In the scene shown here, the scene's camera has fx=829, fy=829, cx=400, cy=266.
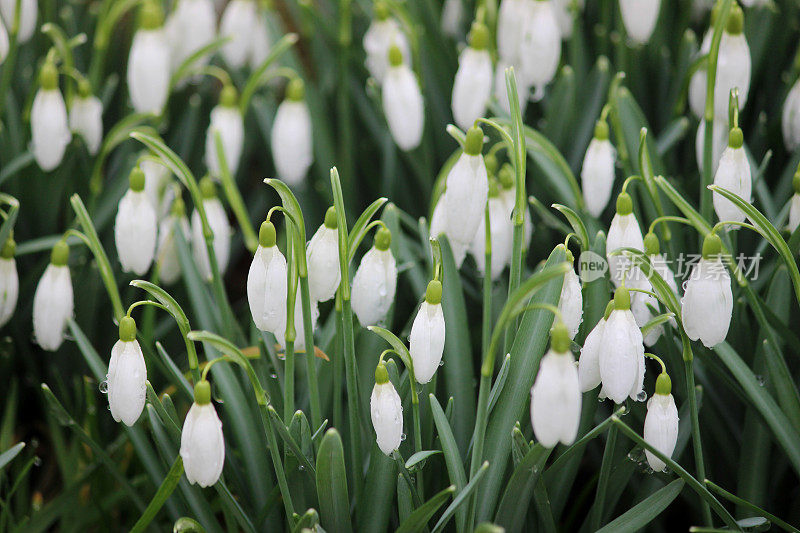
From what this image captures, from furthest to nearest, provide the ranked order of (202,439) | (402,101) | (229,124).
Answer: (229,124)
(402,101)
(202,439)

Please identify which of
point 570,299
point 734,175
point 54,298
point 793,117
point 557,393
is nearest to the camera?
point 557,393

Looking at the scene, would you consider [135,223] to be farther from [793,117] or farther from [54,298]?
[793,117]

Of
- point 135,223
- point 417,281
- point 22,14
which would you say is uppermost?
point 22,14

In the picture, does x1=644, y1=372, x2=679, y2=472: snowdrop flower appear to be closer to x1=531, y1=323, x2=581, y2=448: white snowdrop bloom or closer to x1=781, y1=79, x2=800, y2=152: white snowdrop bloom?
x1=531, y1=323, x2=581, y2=448: white snowdrop bloom

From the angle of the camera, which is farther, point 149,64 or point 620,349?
point 149,64

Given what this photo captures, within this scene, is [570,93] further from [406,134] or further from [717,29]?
[717,29]

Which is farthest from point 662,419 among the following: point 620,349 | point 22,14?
point 22,14
